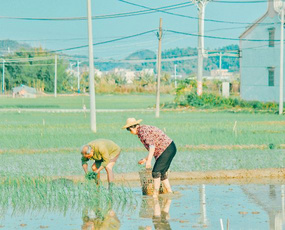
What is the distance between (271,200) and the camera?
38.9 ft

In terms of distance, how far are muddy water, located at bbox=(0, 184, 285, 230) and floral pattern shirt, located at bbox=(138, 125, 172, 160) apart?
848 millimetres

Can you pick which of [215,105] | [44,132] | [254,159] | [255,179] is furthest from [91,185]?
[215,105]

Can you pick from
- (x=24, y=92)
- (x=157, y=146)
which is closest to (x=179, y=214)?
(x=157, y=146)

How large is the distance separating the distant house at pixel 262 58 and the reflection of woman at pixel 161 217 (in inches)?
1635

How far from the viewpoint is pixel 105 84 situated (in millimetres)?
103062

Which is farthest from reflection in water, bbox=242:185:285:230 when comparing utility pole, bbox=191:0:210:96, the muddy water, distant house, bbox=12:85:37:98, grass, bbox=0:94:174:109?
distant house, bbox=12:85:37:98

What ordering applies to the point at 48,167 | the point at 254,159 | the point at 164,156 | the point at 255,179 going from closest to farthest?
1. the point at 164,156
2. the point at 255,179
3. the point at 48,167
4. the point at 254,159

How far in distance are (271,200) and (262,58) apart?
44002mm

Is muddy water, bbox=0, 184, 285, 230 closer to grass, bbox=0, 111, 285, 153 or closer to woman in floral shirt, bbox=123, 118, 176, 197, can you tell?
woman in floral shirt, bbox=123, 118, 176, 197

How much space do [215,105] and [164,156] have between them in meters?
42.2

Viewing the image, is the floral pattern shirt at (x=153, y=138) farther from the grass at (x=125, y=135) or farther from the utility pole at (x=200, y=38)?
the utility pole at (x=200, y=38)

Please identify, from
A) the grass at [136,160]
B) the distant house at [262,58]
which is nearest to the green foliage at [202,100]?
the distant house at [262,58]

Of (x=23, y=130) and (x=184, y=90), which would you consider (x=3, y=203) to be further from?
(x=184, y=90)

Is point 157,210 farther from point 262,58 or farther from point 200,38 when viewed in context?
point 262,58
